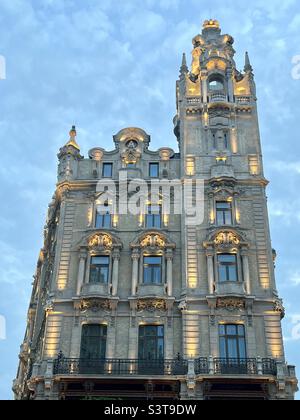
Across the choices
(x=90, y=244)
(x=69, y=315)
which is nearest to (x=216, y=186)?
(x=90, y=244)

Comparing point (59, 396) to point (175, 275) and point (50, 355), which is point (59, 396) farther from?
point (175, 275)

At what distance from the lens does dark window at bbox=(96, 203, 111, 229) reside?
4572 cm

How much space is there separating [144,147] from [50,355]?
63.1 ft

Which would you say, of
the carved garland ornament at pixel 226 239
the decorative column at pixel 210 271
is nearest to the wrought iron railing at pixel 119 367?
the decorative column at pixel 210 271

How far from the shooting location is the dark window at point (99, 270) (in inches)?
1678

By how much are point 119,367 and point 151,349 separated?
2558mm

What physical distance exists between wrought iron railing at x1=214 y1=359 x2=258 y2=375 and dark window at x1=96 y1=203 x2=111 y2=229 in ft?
44.9

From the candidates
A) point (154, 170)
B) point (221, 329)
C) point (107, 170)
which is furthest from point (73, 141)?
point (221, 329)

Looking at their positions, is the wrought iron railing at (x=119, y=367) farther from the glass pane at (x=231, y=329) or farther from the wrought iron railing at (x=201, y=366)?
the glass pane at (x=231, y=329)

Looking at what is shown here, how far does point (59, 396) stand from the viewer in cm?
3762

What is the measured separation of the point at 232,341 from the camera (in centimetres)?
3953

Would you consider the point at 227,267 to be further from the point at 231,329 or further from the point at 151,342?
the point at 151,342

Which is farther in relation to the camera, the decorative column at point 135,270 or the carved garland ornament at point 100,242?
the carved garland ornament at point 100,242

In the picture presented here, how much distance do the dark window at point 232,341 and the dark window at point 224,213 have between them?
8.35 meters
